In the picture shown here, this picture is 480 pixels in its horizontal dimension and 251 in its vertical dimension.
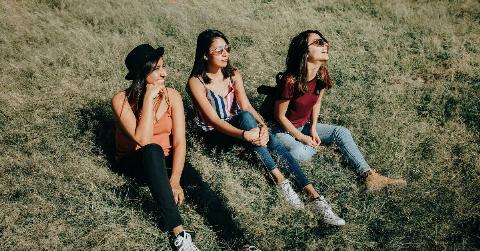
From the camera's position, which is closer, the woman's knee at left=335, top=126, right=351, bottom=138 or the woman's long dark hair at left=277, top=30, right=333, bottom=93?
the woman's long dark hair at left=277, top=30, right=333, bottom=93

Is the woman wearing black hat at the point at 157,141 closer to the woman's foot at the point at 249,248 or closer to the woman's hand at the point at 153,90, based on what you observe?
the woman's hand at the point at 153,90

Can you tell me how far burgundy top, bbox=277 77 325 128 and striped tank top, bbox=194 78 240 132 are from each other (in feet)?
2.15

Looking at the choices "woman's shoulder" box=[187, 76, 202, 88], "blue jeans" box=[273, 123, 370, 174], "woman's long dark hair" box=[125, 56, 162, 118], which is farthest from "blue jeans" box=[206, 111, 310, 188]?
"woman's long dark hair" box=[125, 56, 162, 118]

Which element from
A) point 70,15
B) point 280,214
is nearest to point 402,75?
point 280,214

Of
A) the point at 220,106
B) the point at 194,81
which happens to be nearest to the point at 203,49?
the point at 194,81

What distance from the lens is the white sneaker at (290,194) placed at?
151 inches

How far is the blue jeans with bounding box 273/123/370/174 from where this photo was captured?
172 inches

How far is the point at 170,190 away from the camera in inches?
135

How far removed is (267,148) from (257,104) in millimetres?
1728

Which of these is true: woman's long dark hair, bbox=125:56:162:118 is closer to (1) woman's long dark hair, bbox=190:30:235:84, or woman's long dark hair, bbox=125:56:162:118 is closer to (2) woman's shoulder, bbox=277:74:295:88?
(1) woman's long dark hair, bbox=190:30:235:84

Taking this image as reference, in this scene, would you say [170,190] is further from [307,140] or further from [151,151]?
[307,140]

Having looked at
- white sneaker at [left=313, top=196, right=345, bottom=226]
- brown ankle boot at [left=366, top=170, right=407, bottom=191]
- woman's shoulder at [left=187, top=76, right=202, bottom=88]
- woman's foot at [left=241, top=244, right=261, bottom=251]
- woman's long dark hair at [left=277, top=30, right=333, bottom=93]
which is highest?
woman's long dark hair at [left=277, top=30, right=333, bottom=93]

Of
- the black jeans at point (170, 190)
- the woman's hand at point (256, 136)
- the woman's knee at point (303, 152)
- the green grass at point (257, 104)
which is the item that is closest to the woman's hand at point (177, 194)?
the black jeans at point (170, 190)

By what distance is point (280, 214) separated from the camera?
151 inches
